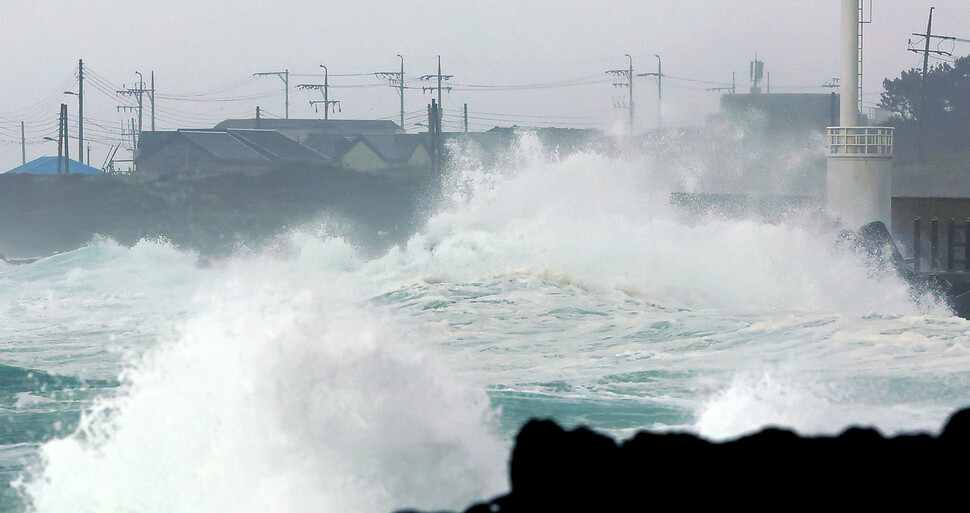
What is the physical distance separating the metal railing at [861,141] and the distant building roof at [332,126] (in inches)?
1916

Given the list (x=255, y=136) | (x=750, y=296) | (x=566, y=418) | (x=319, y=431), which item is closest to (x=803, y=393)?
(x=566, y=418)

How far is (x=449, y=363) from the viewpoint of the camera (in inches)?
504

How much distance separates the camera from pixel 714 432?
6.50 metres

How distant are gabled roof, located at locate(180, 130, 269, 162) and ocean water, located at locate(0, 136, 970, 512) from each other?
1147 inches

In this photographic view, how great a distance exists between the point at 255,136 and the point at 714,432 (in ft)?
196

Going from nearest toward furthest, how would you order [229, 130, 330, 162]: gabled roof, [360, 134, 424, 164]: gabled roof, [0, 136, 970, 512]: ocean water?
[0, 136, 970, 512]: ocean water → [229, 130, 330, 162]: gabled roof → [360, 134, 424, 164]: gabled roof

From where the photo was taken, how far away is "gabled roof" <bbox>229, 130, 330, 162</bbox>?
203 feet

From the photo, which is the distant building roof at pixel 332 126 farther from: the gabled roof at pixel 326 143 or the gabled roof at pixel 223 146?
the gabled roof at pixel 223 146

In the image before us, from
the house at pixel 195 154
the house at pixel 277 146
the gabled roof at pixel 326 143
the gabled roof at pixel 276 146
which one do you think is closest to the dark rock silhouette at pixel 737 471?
the house at pixel 195 154

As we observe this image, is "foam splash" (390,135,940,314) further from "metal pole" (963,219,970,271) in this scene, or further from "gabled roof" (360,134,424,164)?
"gabled roof" (360,134,424,164)

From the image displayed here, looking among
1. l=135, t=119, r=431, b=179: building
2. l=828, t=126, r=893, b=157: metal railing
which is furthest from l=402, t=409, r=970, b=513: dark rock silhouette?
l=135, t=119, r=431, b=179: building

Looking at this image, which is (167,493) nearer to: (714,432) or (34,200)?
(714,432)

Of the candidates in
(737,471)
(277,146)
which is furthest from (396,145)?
(737,471)

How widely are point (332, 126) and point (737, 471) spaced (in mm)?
71150
